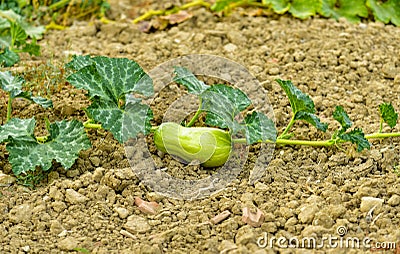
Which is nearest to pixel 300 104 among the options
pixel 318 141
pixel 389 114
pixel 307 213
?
pixel 318 141

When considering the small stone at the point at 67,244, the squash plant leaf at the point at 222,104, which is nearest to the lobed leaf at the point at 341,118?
the squash plant leaf at the point at 222,104

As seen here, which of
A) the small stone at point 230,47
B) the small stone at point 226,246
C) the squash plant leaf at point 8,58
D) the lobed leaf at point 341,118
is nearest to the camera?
the small stone at point 226,246

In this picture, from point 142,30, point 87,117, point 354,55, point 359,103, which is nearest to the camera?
point 87,117

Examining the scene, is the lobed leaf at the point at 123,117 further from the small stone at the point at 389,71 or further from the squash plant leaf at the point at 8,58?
the small stone at the point at 389,71

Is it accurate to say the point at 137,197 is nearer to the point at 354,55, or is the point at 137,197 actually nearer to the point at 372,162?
the point at 372,162

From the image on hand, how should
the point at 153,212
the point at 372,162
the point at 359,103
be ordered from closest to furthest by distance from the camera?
the point at 153,212 → the point at 372,162 → the point at 359,103

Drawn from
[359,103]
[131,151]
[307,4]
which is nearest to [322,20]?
[307,4]
